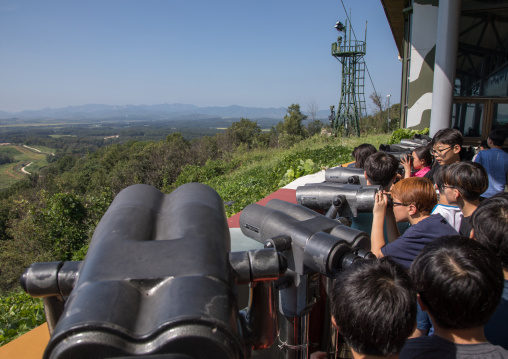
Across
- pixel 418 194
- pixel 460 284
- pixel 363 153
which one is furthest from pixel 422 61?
pixel 460 284

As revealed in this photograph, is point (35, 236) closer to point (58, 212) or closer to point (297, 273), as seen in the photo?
point (58, 212)

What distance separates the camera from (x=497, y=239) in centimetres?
170

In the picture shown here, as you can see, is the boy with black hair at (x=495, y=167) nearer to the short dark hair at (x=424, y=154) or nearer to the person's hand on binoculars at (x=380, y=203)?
the short dark hair at (x=424, y=154)

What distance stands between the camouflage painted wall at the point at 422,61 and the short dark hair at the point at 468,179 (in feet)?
39.1

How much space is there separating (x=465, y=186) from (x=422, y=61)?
1234 cm

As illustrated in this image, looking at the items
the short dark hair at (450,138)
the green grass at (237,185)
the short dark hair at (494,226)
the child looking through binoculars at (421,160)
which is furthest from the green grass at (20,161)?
the short dark hair at (494,226)

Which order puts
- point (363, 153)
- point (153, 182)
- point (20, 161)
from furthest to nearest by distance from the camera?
1. point (20, 161)
2. point (153, 182)
3. point (363, 153)

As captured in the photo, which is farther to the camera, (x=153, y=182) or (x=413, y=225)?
(x=153, y=182)

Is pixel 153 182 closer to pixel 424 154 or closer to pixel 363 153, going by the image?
pixel 424 154

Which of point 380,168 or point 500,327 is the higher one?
point 380,168

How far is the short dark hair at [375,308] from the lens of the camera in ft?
3.83

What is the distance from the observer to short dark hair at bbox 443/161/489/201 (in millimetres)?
2516

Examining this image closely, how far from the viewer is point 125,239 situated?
0.98m

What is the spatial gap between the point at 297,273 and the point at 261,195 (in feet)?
20.1
